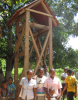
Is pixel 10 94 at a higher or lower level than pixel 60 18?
lower

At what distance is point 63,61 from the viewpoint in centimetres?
908

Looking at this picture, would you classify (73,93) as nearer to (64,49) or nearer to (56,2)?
(64,49)

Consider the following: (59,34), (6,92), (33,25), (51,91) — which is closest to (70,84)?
(51,91)

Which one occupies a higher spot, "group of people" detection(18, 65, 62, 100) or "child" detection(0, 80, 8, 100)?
"group of people" detection(18, 65, 62, 100)

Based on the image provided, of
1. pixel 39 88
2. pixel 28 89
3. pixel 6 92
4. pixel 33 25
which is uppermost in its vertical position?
pixel 33 25

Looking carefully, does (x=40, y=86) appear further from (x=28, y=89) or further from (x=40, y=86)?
(x=28, y=89)

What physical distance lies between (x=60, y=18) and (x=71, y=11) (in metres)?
1.06

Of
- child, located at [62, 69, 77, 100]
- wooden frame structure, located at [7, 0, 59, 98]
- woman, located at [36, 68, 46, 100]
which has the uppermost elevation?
wooden frame structure, located at [7, 0, 59, 98]

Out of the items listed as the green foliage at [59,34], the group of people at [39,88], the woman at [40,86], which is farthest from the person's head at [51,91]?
the green foliage at [59,34]

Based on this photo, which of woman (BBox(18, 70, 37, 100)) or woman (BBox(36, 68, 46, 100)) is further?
woman (BBox(36, 68, 46, 100))

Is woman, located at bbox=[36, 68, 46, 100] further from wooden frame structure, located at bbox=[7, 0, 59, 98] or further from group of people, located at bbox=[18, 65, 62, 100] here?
wooden frame structure, located at bbox=[7, 0, 59, 98]

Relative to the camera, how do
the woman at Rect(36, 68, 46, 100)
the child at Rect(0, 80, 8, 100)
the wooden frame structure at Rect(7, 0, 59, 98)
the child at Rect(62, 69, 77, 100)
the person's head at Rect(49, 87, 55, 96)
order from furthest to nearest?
the wooden frame structure at Rect(7, 0, 59, 98)
the child at Rect(62, 69, 77, 100)
the child at Rect(0, 80, 8, 100)
the woman at Rect(36, 68, 46, 100)
the person's head at Rect(49, 87, 55, 96)

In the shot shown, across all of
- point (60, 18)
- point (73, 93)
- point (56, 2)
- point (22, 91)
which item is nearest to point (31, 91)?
point (22, 91)

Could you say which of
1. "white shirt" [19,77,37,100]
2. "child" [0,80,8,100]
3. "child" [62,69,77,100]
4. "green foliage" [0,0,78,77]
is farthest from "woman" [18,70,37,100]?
"green foliage" [0,0,78,77]
